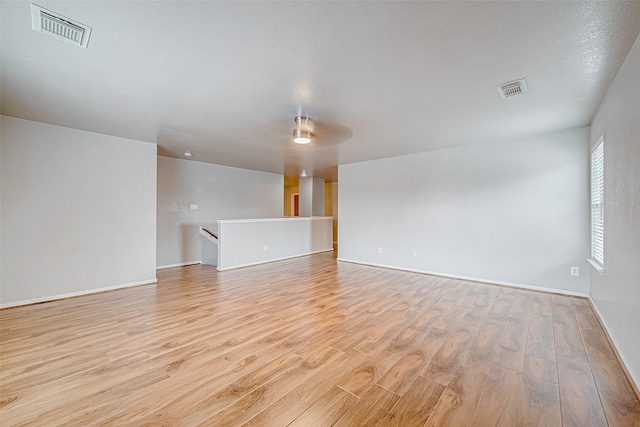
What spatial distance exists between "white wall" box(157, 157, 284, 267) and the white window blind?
265 inches

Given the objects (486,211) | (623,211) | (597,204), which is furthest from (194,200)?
(597,204)

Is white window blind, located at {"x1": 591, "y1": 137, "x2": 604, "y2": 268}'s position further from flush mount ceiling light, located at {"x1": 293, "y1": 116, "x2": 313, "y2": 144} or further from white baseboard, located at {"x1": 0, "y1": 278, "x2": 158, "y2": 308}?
white baseboard, located at {"x1": 0, "y1": 278, "x2": 158, "y2": 308}

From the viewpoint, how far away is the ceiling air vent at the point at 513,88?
234 cm

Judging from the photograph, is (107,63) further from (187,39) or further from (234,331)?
(234,331)

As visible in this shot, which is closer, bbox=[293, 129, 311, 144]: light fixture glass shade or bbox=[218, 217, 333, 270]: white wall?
bbox=[293, 129, 311, 144]: light fixture glass shade

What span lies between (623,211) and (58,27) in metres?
4.35

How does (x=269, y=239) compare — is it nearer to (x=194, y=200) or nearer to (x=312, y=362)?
(x=194, y=200)

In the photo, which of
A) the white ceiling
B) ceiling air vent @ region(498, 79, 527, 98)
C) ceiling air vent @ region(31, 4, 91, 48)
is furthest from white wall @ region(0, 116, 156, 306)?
ceiling air vent @ region(498, 79, 527, 98)

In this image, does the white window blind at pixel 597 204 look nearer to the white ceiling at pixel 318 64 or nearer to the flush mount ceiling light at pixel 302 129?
the white ceiling at pixel 318 64

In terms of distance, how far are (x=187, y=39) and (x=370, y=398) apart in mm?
2679

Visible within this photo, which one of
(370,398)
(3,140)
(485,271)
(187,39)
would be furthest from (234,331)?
(485,271)

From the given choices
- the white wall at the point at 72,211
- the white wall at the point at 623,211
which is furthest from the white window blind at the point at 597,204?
the white wall at the point at 72,211

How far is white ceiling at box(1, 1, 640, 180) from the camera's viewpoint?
1.54 metres

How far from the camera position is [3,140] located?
320 centimetres
